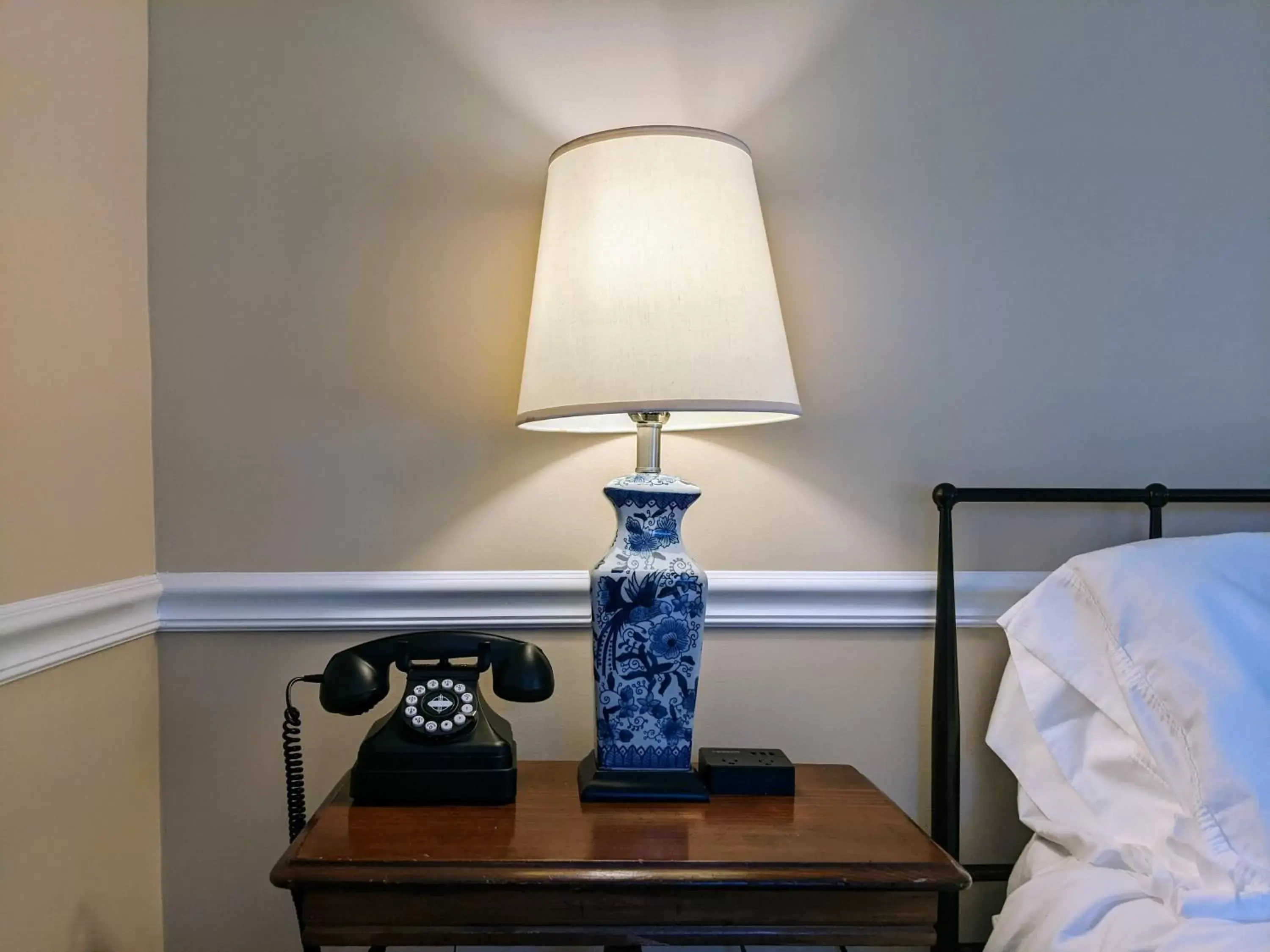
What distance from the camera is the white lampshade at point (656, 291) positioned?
3.00 ft

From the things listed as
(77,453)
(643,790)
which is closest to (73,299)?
(77,453)

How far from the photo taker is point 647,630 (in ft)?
3.25

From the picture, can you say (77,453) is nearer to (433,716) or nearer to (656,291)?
(433,716)

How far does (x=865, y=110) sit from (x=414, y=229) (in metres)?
0.68

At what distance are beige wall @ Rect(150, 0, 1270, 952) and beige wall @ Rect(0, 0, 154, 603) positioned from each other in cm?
5

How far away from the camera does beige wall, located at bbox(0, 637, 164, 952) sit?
934mm

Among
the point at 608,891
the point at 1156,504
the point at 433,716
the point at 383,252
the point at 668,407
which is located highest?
the point at 383,252

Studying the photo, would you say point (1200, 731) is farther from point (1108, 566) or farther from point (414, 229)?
point (414, 229)

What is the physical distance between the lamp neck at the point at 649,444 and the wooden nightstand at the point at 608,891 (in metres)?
0.43

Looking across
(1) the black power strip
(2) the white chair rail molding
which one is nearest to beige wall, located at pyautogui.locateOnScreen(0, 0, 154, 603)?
(2) the white chair rail molding

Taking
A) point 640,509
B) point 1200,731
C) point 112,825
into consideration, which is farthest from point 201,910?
point 1200,731

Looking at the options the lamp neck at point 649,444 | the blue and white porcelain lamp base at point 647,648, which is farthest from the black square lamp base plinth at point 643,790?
the lamp neck at point 649,444

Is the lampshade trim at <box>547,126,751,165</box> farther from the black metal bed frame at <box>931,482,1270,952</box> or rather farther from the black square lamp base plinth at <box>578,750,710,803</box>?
the black square lamp base plinth at <box>578,750,710,803</box>

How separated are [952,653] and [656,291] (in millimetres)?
688
